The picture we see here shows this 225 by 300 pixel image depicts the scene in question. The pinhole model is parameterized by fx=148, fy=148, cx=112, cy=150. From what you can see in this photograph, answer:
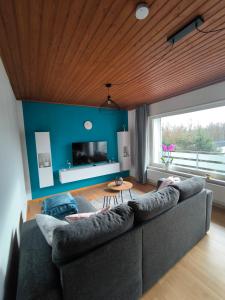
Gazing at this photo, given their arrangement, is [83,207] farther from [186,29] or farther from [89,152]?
[186,29]

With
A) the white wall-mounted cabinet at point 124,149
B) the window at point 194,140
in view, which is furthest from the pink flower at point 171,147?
the white wall-mounted cabinet at point 124,149

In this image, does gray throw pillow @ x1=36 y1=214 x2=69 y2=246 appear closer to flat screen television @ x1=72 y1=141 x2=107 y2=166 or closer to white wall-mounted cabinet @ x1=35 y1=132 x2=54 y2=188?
white wall-mounted cabinet @ x1=35 y1=132 x2=54 y2=188

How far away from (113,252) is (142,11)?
1848 millimetres

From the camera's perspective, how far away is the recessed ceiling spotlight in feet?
3.66

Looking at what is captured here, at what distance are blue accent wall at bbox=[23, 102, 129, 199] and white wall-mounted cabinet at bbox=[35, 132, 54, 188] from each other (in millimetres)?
205

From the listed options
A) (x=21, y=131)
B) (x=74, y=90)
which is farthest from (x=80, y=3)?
(x=21, y=131)

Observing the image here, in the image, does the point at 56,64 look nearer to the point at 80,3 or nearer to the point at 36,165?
the point at 80,3

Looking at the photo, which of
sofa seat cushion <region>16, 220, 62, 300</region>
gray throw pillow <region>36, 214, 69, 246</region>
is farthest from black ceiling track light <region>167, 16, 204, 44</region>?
sofa seat cushion <region>16, 220, 62, 300</region>

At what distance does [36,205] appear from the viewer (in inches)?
133

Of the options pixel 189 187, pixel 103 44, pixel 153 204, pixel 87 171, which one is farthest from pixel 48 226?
pixel 87 171

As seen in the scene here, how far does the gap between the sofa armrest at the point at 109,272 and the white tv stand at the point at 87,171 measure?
2.88m

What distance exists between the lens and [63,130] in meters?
3.97

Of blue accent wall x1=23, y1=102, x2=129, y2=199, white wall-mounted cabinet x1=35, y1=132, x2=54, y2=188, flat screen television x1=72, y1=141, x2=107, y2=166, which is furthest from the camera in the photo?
flat screen television x1=72, y1=141, x2=107, y2=166

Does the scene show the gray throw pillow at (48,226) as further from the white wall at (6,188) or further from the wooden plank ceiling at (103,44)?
the wooden plank ceiling at (103,44)
